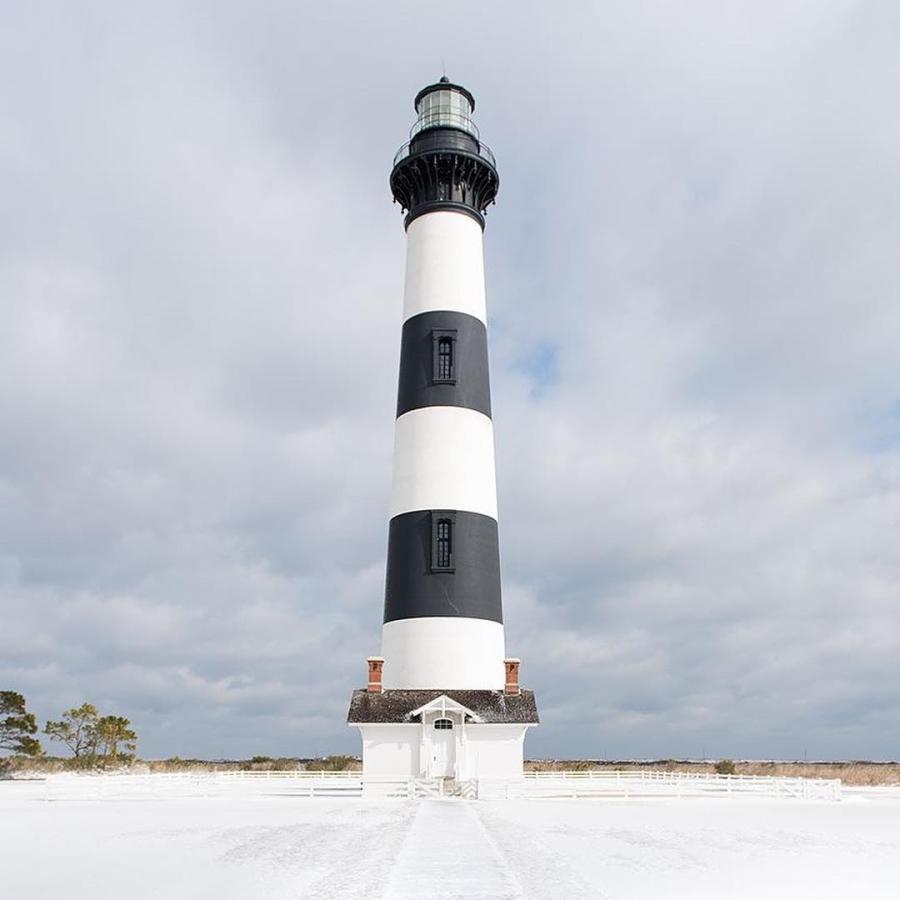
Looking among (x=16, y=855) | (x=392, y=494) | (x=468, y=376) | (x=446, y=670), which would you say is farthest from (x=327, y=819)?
(x=468, y=376)

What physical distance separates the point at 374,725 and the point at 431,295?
48.6ft

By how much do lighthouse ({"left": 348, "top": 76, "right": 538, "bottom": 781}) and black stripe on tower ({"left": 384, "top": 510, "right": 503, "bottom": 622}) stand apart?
37 millimetres

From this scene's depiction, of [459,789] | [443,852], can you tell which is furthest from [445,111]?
[443,852]

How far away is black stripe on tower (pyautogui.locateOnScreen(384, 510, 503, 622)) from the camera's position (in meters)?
29.4

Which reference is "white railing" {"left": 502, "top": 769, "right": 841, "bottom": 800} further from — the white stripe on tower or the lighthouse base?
the white stripe on tower

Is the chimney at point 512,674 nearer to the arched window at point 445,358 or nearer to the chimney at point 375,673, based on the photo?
the chimney at point 375,673

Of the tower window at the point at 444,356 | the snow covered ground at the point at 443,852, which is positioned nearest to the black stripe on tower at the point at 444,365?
the tower window at the point at 444,356

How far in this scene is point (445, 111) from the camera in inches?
1404

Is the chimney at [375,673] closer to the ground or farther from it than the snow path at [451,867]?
farther from it

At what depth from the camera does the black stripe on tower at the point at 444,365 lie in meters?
31.4

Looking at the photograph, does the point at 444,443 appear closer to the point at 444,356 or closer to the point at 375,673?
the point at 444,356

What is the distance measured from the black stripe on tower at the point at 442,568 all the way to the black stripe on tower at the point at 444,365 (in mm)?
4063

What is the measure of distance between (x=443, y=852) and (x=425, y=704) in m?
14.9

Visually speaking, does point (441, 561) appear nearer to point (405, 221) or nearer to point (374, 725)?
point (374, 725)
